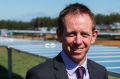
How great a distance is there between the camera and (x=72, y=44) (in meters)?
2.32

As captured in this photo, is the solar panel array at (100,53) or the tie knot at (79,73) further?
the solar panel array at (100,53)

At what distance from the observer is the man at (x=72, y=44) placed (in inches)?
91.4

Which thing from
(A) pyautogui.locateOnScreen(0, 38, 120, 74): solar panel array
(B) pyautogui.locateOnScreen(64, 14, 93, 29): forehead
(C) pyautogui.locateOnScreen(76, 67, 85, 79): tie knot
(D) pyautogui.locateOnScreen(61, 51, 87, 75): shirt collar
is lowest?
(A) pyautogui.locateOnScreen(0, 38, 120, 74): solar panel array

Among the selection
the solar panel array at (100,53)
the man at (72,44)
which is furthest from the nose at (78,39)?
the solar panel array at (100,53)

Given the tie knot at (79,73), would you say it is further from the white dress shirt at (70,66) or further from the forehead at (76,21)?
the forehead at (76,21)

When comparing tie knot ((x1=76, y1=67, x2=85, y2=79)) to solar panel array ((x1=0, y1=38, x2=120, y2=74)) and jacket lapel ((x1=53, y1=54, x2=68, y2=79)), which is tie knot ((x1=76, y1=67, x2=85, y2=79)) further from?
solar panel array ((x1=0, y1=38, x2=120, y2=74))

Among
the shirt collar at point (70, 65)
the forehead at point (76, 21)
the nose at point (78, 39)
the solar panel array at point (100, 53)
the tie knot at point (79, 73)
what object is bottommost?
the solar panel array at point (100, 53)

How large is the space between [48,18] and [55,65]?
102296 millimetres

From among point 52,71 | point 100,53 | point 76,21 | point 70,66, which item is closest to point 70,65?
point 70,66

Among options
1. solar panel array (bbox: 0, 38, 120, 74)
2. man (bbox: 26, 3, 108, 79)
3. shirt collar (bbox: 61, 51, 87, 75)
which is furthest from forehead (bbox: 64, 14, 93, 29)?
solar panel array (bbox: 0, 38, 120, 74)

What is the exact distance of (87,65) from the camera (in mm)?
2482

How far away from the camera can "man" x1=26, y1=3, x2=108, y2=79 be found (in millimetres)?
2322

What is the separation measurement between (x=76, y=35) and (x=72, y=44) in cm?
6

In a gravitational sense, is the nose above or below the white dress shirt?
above
